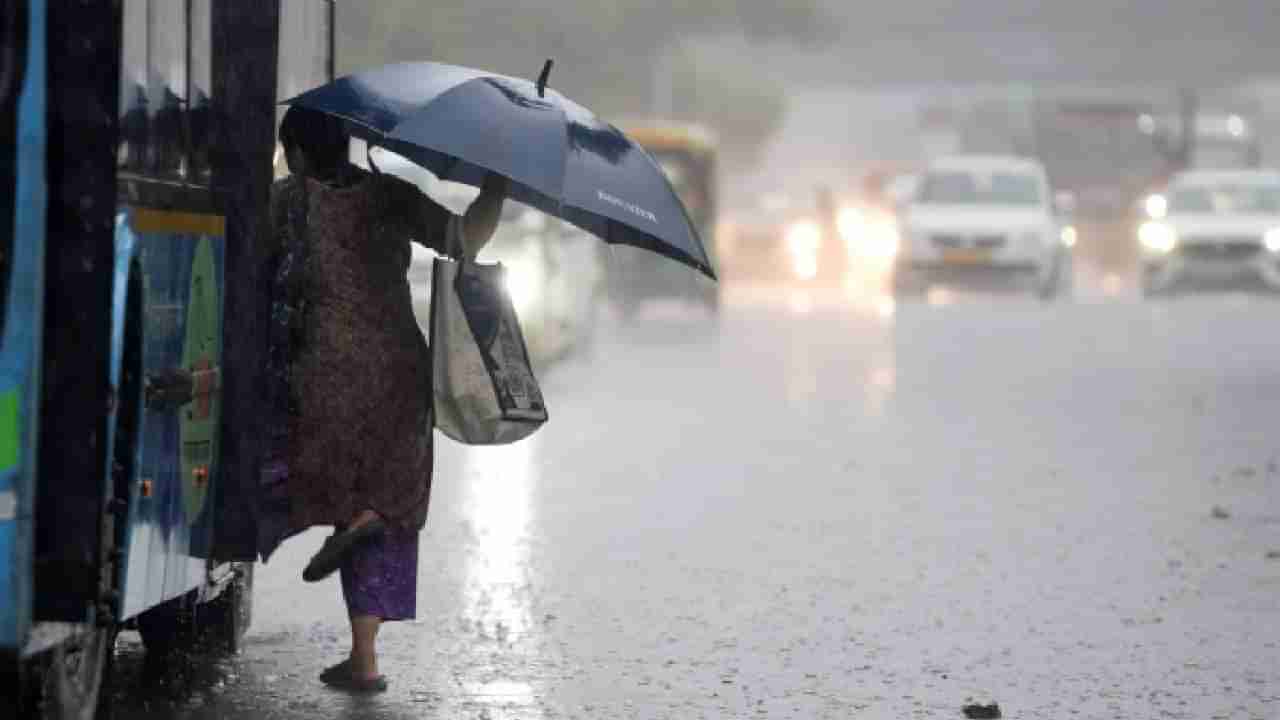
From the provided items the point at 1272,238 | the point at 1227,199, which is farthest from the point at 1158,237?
the point at 1272,238

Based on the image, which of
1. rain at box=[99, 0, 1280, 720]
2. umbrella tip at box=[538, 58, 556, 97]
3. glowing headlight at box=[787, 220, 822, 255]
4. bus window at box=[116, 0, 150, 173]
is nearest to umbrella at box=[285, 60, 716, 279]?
umbrella tip at box=[538, 58, 556, 97]

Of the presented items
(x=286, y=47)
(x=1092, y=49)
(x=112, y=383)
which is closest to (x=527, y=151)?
(x=286, y=47)

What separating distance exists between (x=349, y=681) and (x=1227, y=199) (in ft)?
107

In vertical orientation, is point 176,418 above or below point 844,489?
above

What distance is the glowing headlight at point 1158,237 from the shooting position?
126 feet

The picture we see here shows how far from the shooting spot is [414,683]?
8102 millimetres

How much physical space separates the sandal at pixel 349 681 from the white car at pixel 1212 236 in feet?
102

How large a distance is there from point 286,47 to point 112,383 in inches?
108

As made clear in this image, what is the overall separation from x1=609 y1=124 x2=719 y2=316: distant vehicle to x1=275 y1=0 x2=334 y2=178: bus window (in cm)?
2420

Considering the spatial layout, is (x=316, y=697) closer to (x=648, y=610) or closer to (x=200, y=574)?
(x=200, y=574)

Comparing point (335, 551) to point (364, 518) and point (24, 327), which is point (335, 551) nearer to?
point (364, 518)

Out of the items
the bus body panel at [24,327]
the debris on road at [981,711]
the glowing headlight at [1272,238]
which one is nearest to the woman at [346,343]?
the debris on road at [981,711]

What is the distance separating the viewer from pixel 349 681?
792 cm

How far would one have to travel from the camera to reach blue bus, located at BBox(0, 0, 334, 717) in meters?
5.50
